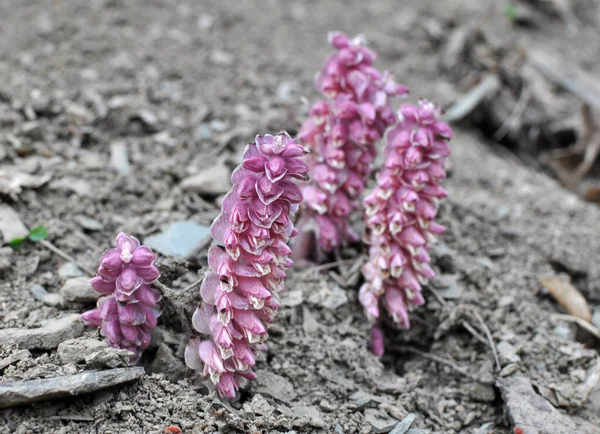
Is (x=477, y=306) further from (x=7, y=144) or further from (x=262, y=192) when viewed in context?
(x=7, y=144)

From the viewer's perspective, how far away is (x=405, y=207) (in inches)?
116

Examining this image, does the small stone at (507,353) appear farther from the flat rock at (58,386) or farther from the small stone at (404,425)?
the flat rock at (58,386)

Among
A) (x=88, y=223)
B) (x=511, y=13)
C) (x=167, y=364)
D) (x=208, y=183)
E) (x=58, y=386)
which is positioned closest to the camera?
(x=58, y=386)

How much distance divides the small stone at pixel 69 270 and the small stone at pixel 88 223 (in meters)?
0.31

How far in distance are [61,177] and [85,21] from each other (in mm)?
2231

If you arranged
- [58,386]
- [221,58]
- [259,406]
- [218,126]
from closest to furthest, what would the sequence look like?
1. [58,386]
2. [259,406]
3. [218,126]
4. [221,58]

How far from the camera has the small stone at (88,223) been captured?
3.51 m

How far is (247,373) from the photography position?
2762 millimetres

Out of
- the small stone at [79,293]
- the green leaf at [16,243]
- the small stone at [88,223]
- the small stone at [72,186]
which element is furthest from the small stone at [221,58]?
the small stone at [79,293]

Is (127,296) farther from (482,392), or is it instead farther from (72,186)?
(482,392)

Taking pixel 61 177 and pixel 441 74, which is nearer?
pixel 61 177

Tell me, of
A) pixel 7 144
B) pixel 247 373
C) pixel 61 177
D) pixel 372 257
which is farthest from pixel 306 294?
pixel 7 144

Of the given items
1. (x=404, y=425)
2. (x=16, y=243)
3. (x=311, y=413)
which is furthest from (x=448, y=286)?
(x=16, y=243)

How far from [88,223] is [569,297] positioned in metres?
2.52
